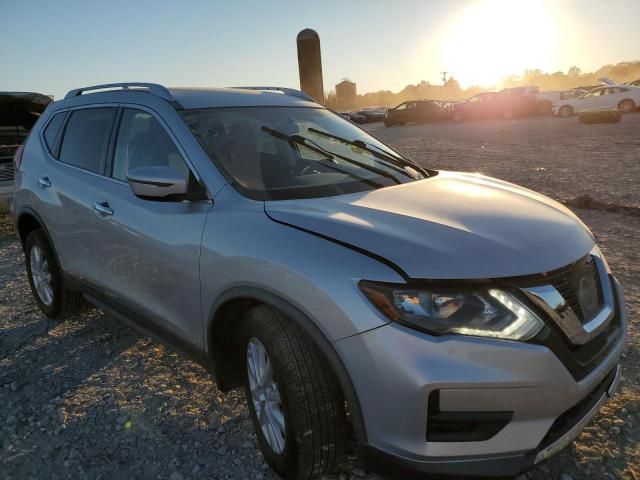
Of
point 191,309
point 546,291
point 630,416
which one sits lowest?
point 630,416

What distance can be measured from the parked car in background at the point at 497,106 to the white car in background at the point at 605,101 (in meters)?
1.81

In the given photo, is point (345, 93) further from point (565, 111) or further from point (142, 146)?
point (142, 146)

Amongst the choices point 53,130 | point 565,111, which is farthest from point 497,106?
point 53,130

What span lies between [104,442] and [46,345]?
1.53 metres

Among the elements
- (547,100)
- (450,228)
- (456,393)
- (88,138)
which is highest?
(88,138)

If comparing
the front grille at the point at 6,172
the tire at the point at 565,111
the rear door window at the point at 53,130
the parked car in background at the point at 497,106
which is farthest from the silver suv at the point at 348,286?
the parked car in background at the point at 497,106

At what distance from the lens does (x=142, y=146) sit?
10.1 feet

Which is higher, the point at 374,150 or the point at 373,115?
the point at 373,115

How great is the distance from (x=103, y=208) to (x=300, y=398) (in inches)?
71.3

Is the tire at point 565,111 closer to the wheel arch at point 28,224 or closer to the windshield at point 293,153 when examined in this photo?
the windshield at point 293,153

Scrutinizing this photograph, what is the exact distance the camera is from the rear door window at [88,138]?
11.3ft

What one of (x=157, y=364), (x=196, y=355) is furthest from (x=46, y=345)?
(x=196, y=355)

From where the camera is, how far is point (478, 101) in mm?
28969

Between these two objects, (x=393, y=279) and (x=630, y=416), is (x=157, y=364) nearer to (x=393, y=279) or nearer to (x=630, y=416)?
(x=393, y=279)
